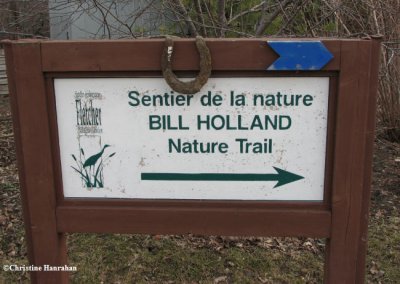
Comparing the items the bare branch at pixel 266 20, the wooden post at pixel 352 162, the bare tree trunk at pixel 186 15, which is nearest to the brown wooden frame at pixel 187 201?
the wooden post at pixel 352 162

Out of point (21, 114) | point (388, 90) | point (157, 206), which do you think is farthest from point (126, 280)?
point (388, 90)

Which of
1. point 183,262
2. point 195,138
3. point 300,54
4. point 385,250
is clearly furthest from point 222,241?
point 300,54

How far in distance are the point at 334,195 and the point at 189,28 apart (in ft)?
7.33

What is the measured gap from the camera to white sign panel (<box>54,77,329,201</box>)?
1.98 metres

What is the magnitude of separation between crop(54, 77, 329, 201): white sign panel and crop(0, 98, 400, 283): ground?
4.06 ft

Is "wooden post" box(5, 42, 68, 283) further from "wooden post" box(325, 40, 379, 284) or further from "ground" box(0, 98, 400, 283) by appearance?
"wooden post" box(325, 40, 379, 284)

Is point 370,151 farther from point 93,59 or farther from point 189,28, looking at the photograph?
point 189,28

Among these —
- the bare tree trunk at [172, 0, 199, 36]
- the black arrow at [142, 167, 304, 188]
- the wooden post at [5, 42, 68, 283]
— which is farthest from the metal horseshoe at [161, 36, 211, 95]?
the bare tree trunk at [172, 0, 199, 36]

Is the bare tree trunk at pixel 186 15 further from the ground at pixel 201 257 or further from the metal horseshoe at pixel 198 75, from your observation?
the metal horseshoe at pixel 198 75

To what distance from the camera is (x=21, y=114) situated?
2027 mm

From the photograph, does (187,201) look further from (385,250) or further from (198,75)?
(385,250)

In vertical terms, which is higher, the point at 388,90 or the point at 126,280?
the point at 388,90

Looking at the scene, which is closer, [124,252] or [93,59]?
[93,59]

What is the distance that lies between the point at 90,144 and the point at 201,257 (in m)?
1.60
